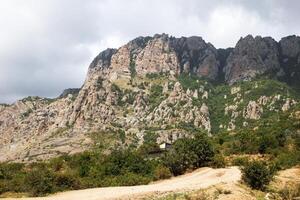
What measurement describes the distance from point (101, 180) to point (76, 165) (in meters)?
16.7

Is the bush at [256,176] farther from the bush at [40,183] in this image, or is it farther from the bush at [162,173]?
the bush at [40,183]

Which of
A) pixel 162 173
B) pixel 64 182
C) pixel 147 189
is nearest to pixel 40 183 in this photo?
pixel 64 182

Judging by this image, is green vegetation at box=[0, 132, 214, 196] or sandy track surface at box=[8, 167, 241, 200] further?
green vegetation at box=[0, 132, 214, 196]

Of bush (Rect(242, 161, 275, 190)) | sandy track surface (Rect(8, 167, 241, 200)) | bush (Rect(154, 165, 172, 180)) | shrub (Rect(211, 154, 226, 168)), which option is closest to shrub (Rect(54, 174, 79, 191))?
sandy track surface (Rect(8, 167, 241, 200))

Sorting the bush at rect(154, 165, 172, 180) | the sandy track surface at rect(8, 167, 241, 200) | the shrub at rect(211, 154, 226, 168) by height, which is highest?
the shrub at rect(211, 154, 226, 168)

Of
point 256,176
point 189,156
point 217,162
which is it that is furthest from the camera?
point 217,162

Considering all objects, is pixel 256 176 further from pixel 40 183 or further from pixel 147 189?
pixel 40 183

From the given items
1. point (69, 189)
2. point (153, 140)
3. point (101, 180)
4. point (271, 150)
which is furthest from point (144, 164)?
point (153, 140)

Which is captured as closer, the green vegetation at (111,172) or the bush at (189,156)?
the green vegetation at (111,172)

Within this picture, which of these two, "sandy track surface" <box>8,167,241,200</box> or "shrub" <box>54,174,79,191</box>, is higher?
"shrub" <box>54,174,79,191</box>

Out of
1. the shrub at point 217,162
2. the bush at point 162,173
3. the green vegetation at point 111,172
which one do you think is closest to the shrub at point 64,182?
the green vegetation at point 111,172

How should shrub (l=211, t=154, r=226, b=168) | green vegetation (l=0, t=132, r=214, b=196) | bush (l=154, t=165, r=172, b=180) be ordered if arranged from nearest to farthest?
green vegetation (l=0, t=132, r=214, b=196) < bush (l=154, t=165, r=172, b=180) < shrub (l=211, t=154, r=226, b=168)

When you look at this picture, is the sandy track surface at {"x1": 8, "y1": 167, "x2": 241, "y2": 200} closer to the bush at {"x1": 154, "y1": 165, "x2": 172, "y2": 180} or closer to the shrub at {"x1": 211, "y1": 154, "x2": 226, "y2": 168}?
the bush at {"x1": 154, "y1": 165, "x2": 172, "y2": 180}

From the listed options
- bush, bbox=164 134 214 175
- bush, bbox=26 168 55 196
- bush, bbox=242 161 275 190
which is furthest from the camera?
bush, bbox=164 134 214 175
